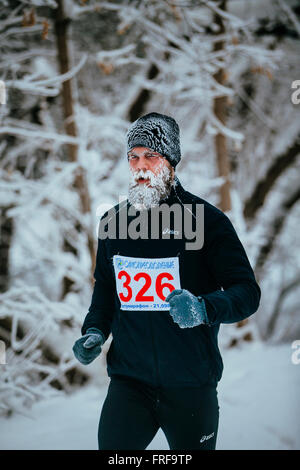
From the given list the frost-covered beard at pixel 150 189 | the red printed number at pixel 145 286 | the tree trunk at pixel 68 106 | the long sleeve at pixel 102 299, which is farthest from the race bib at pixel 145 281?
the tree trunk at pixel 68 106

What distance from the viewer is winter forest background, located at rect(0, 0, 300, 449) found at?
3713 mm

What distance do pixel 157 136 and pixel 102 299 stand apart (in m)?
0.71

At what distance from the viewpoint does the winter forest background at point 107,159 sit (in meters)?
3.71

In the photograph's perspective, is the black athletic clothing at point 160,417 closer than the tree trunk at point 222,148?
Yes

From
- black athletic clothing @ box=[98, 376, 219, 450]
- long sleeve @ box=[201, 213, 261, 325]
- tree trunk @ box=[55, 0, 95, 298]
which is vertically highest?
tree trunk @ box=[55, 0, 95, 298]

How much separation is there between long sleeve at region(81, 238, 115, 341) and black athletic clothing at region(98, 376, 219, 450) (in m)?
0.28

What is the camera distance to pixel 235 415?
3.29 meters

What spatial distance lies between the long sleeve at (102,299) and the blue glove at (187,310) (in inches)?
19.1

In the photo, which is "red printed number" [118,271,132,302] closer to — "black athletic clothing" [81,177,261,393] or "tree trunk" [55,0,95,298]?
"black athletic clothing" [81,177,261,393]

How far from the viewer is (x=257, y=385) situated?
12.1 feet

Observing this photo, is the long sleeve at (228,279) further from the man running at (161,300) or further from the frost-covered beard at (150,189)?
the frost-covered beard at (150,189)

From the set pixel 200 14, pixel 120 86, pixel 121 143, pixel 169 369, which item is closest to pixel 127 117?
pixel 120 86

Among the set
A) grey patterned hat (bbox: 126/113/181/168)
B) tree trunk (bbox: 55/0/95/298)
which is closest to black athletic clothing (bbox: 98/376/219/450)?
grey patterned hat (bbox: 126/113/181/168)

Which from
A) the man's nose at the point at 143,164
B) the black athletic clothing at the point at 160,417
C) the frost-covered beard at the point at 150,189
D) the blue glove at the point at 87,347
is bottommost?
the black athletic clothing at the point at 160,417
